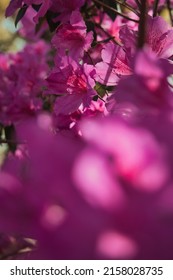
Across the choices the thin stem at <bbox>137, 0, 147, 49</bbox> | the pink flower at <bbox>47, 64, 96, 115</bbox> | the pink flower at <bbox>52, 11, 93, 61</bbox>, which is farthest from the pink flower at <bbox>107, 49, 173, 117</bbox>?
the pink flower at <bbox>52, 11, 93, 61</bbox>

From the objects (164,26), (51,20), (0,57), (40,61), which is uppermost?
(164,26)

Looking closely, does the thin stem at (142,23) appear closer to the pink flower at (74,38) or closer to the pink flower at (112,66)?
the pink flower at (112,66)

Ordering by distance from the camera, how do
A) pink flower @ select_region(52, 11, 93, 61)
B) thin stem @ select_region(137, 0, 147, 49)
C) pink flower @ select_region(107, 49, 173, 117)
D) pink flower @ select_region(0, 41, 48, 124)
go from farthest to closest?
pink flower @ select_region(0, 41, 48, 124)
pink flower @ select_region(52, 11, 93, 61)
thin stem @ select_region(137, 0, 147, 49)
pink flower @ select_region(107, 49, 173, 117)

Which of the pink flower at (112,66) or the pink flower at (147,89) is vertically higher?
the pink flower at (147,89)

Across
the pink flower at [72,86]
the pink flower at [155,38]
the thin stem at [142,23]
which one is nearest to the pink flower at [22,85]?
the pink flower at [72,86]

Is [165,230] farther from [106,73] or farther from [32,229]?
[106,73]

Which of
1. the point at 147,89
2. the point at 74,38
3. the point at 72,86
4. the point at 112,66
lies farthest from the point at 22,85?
the point at 147,89

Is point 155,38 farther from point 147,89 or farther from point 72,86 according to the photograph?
point 147,89

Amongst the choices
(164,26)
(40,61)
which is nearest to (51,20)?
(164,26)

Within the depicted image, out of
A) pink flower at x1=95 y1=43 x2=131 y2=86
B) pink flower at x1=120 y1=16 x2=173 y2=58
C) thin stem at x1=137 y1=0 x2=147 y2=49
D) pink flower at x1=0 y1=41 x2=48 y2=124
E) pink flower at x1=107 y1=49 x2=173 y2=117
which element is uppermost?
pink flower at x1=107 y1=49 x2=173 y2=117

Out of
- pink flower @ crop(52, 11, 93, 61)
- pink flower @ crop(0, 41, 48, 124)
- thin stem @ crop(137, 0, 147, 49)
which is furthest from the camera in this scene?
pink flower @ crop(0, 41, 48, 124)

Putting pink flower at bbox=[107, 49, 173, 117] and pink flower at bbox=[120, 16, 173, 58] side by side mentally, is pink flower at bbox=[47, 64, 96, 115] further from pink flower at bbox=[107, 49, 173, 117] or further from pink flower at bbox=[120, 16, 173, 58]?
pink flower at bbox=[107, 49, 173, 117]
